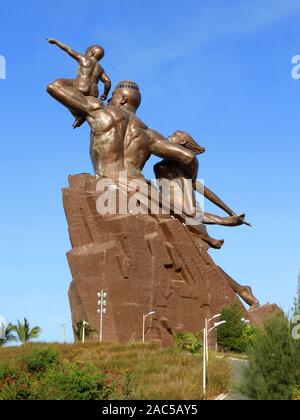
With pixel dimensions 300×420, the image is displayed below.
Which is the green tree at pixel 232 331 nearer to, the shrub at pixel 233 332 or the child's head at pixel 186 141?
the shrub at pixel 233 332

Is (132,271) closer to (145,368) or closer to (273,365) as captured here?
(145,368)

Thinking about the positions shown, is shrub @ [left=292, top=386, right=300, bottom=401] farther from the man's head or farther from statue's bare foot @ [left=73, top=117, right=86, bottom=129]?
the man's head

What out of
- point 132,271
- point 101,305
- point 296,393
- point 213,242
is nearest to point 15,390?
point 296,393

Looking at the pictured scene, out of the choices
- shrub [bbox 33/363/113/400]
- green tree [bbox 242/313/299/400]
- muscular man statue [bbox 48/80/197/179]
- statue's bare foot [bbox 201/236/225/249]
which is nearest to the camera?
shrub [bbox 33/363/113/400]

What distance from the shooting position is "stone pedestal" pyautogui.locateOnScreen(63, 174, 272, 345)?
59.0 feet

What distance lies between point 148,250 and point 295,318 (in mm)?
7795

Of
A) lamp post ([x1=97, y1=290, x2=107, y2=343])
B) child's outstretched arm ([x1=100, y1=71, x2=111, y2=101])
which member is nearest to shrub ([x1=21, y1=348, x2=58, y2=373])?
lamp post ([x1=97, y1=290, x2=107, y2=343])

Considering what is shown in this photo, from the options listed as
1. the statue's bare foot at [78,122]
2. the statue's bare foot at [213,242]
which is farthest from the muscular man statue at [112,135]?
the statue's bare foot at [213,242]

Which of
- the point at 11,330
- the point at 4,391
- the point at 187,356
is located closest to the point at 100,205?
the point at 187,356

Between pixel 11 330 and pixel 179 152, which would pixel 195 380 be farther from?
pixel 11 330

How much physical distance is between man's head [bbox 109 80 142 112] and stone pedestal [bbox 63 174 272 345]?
10.6 ft

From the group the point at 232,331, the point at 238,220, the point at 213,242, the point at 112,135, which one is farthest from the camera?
the point at 238,220

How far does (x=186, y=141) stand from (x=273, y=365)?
12448 mm

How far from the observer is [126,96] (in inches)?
840
